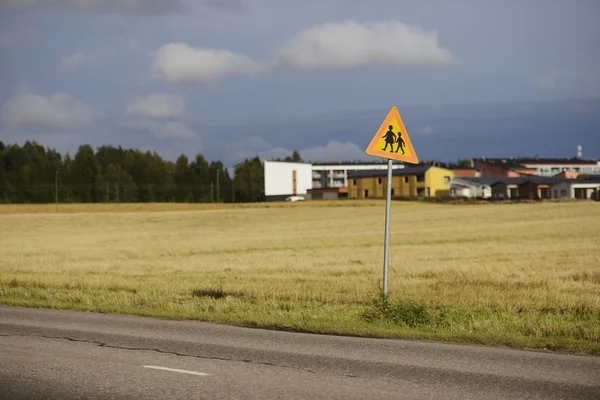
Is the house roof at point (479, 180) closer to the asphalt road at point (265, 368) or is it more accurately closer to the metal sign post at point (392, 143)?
the metal sign post at point (392, 143)

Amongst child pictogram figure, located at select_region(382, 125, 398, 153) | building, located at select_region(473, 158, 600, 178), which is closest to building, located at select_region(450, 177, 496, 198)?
building, located at select_region(473, 158, 600, 178)

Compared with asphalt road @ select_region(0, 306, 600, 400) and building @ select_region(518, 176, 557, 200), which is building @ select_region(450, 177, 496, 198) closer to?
building @ select_region(518, 176, 557, 200)

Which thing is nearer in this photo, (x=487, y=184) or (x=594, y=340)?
(x=594, y=340)

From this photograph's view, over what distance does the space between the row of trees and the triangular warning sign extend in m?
121

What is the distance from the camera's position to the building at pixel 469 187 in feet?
452

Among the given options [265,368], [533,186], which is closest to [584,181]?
[533,186]

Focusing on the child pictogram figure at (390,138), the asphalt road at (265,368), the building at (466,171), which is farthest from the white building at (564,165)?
the asphalt road at (265,368)

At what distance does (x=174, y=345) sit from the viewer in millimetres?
11961

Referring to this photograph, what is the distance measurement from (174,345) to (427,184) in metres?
124

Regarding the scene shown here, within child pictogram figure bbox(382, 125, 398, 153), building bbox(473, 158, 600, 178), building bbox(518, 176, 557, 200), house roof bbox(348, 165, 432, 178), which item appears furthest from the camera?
building bbox(473, 158, 600, 178)

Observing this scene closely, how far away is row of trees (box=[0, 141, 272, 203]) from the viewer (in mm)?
149000

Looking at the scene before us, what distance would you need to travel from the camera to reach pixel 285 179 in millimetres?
160750

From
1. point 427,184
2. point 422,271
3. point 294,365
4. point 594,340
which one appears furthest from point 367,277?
point 427,184

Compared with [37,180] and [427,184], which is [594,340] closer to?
[427,184]
